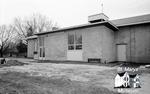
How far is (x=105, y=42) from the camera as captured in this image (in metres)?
12.8

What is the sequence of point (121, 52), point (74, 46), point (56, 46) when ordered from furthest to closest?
point (56, 46) → point (121, 52) → point (74, 46)

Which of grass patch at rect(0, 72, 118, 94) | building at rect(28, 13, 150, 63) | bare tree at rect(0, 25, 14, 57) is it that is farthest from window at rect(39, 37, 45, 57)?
bare tree at rect(0, 25, 14, 57)

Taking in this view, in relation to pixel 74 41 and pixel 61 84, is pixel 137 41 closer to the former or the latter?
pixel 74 41

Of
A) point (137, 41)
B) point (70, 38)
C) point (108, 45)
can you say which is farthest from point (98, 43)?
point (137, 41)

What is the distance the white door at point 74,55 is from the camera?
1371 cm

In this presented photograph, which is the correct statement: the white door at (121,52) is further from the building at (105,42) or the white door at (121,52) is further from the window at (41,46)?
the window at (41,46)

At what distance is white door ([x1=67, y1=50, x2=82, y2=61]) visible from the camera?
13711 millimetres

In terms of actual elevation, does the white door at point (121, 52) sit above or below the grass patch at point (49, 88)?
above

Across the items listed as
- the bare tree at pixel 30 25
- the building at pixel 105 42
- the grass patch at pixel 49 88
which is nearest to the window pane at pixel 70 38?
the building at pixel 105 42

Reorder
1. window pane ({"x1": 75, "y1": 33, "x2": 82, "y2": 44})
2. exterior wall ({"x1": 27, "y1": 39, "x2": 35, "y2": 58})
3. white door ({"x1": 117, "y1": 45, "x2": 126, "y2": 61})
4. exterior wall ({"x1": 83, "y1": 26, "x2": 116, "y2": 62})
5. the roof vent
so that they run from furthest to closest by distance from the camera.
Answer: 1. exterior wall ({"x1": 27, "y1": 39, "x2": 35, "y2": 58})
2. the roof vent
3. white door ({"x1": 117, "y1": 45, "x2": 126, "y2": 61})
4. window pane ({"x1": 75, "y1": 33, "x2": 82, "y2": 44})
5. exterior wall ({"x1": 83, "y1": 26, "x2": 116, "y2": 62})

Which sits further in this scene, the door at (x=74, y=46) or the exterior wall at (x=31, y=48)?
the exterior wall at (x=31, y=48)

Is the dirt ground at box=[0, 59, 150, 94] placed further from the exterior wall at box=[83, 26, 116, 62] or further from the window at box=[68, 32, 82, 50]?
the window at box=[68, 32, 82, 50]

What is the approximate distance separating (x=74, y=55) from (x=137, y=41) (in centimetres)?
734

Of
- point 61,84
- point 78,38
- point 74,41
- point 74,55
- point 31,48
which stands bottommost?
point 61,84
